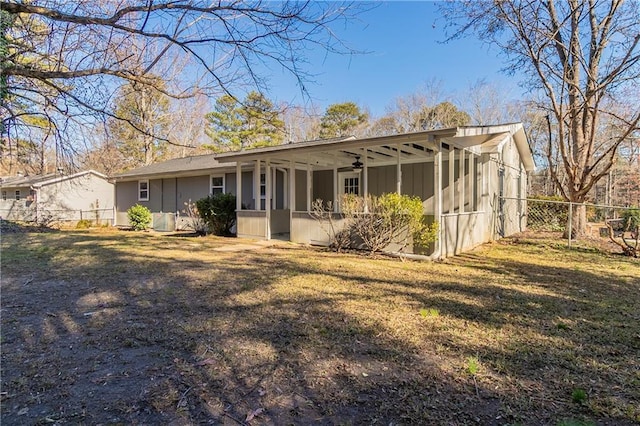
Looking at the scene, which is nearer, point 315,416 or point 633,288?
point 315,416

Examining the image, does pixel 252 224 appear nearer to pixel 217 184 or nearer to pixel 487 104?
pixel 217 184

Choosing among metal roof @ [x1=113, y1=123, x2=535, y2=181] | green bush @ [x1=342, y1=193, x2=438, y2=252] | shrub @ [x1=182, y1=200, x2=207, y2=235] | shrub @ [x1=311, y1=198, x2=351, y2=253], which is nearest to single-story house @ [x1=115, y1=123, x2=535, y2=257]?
metal roof @ [x1=113, y1=123, x2=535, y2=181]

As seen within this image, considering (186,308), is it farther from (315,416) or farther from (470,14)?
(470,14)

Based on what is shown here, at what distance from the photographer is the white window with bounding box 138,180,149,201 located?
1730cm

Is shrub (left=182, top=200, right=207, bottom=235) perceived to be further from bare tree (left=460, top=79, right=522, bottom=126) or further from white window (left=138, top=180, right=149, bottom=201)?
bare tree (left=460, top=79, right=522, bottom=126)

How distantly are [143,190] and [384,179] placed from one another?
12.5m

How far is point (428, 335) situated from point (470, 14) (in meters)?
10.7

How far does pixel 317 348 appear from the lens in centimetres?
299

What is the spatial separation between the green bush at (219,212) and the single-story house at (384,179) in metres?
0.52

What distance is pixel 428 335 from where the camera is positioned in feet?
10.8

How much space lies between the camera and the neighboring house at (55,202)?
19.8 metres

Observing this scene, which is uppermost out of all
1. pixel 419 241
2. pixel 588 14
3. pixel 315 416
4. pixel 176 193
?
pixel 588 14

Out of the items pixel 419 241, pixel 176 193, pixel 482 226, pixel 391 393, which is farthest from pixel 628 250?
pixel 176 193

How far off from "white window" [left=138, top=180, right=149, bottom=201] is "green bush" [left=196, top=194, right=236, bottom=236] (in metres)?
6.66
